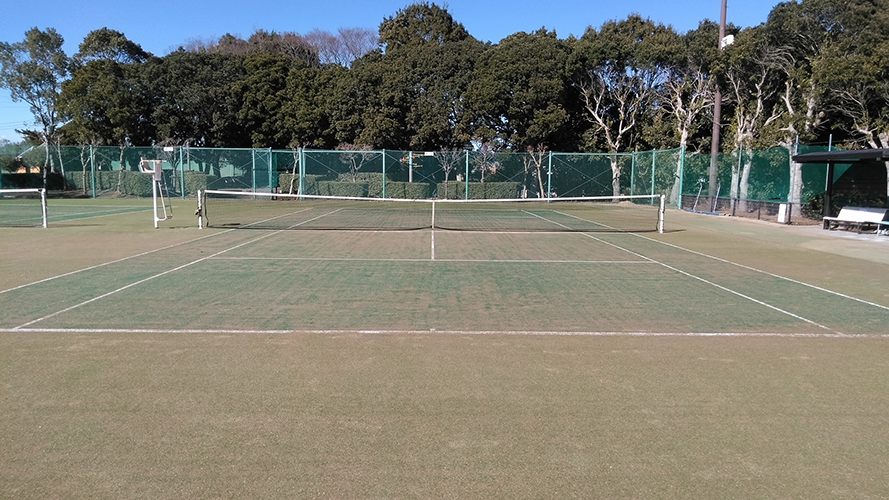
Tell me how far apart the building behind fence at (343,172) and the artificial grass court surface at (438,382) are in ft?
81.3

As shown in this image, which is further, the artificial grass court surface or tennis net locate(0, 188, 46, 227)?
tennis net locate(0, 188, 46, 227)

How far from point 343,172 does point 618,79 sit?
17.3 m

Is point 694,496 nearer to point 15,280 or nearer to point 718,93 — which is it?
point 15,280

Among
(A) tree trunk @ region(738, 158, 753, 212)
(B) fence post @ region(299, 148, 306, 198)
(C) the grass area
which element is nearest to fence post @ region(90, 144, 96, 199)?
(B) fence post @ region(299, 148, 306, 198)

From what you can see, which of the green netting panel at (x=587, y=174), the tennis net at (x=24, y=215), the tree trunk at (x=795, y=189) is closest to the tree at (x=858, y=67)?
the tree trunk at (x=795, y=189)

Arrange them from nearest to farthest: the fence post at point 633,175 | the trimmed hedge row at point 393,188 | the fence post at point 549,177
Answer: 1. the fence post at point 633,175
2. the fence post at point 549,177
3. the trimmed hedge row at point 393,188

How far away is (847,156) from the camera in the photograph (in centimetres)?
1711

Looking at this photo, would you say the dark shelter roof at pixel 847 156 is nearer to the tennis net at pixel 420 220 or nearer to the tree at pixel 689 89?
the tennis net at pixel 420 220

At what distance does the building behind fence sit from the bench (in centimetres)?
1411

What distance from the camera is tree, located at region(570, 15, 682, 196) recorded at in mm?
34188

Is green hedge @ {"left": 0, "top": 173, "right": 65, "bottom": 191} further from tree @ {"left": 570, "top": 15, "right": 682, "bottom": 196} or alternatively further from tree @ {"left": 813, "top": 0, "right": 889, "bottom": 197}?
tree @ {"left": 813, "top": 0, "right": 889, "bottom": 197}

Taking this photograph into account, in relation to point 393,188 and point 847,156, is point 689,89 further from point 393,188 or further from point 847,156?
point 393,188

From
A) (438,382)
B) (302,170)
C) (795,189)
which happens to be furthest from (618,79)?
(438,382)

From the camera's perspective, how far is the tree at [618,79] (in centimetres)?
3419
